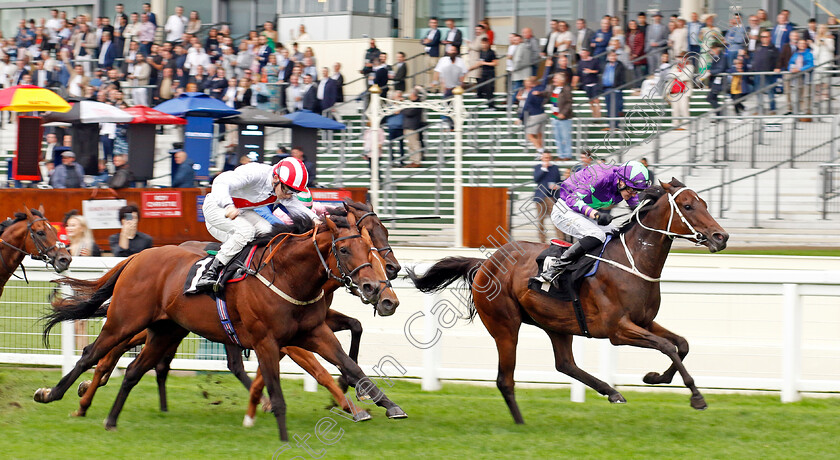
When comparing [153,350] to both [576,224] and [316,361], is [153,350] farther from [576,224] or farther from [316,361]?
[576,224]

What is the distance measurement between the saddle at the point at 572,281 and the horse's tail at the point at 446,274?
0.63 metres

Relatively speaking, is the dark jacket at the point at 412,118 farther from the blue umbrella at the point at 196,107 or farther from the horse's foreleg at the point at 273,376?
the horse's foreleg at the point at 273,376

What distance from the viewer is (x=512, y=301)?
7.18 m

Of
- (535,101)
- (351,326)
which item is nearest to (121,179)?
(535,101)

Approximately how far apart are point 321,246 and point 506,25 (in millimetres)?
14386

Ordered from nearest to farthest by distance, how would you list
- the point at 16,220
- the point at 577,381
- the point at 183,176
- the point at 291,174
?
1. the point at 291,174
2. the point at 577,381
3. the point at 16,220
4. the point at 183,176

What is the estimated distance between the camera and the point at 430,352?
813cm

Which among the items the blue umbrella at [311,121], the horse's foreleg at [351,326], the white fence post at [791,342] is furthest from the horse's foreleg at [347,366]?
the blue umbrella at [311,121]

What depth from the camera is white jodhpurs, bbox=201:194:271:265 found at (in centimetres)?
652

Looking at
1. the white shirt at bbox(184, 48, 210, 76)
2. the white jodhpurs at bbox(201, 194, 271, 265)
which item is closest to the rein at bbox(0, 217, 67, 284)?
the white jodhpurs at bbox(201, 194, 271, 265)

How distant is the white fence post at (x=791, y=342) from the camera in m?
7.38

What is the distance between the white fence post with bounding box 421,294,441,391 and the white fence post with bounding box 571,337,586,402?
1034 millimetres

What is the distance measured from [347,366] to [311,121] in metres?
9.67

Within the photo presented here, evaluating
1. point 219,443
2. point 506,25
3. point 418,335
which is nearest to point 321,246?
point 219,443
